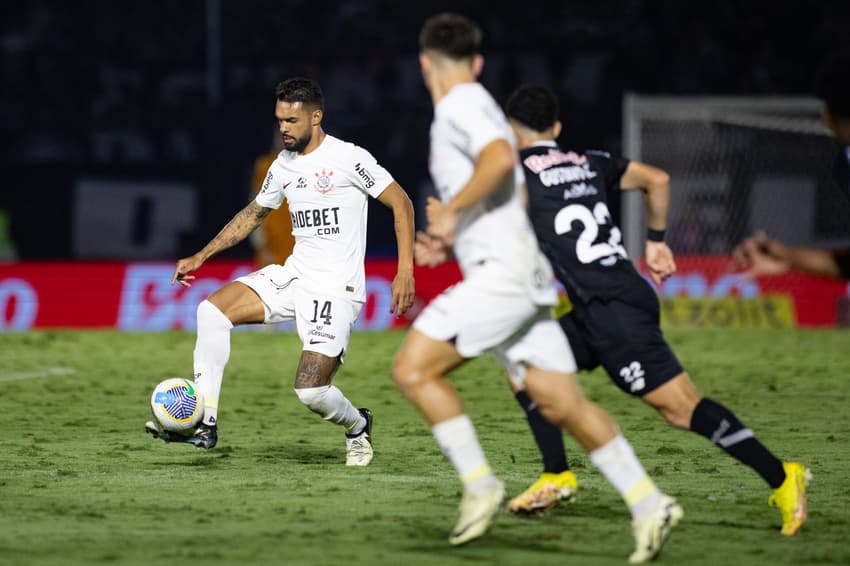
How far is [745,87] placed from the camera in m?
25.6

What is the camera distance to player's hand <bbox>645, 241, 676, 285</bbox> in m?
6.80

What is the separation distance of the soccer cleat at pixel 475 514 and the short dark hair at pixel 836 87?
82.2 inches

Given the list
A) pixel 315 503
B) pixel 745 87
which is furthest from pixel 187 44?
pixel 315 503

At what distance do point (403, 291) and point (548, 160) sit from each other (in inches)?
69.7

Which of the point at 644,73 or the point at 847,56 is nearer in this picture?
the point at 847,56

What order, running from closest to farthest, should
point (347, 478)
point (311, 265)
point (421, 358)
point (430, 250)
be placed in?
point (430, 250) < point (421, 358) < point (347, 478) < point (311, 265)

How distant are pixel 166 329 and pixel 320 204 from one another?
35.0 ft

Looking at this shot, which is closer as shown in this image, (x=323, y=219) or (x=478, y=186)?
(x=478, y=186)

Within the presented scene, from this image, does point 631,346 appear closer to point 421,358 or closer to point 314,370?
point 421,358

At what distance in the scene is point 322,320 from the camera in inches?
337

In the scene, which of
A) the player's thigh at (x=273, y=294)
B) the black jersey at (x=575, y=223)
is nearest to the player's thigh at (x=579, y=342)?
the black jersey at (x=575, y=223)

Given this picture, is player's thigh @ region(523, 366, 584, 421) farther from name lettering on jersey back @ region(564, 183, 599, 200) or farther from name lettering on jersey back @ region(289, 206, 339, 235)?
name lettering on jersey back @ region(289, 206, 339, 235)

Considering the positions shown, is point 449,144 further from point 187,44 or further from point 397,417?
point 187,44

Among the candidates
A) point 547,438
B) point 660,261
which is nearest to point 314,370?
point 547,438
